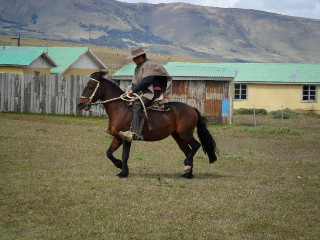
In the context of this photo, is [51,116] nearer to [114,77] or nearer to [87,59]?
[114,77]

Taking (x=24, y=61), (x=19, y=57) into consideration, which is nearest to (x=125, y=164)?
(x=24, y=61)

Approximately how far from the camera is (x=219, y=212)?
348 inches

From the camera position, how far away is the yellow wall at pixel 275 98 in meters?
44.1

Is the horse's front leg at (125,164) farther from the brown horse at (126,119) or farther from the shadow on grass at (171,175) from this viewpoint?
the shadow on grass at (171,175)

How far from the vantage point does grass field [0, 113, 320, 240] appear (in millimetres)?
7766

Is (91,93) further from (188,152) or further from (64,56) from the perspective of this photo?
(64,56)

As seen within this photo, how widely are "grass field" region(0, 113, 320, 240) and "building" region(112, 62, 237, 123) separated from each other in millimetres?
12174

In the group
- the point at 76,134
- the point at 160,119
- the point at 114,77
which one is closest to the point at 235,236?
the point at 160,119

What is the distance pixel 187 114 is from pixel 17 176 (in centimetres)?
376

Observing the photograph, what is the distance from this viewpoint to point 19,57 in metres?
36.5

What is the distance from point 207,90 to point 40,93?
8777 mm

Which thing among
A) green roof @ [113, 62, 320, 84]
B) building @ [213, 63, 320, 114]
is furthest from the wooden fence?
building @ [213, 63, 320, 114]

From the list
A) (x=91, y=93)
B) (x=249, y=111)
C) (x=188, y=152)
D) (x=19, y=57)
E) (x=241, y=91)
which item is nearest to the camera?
(x=91, y=93)

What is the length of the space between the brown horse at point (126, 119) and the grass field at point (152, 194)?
0.55m
